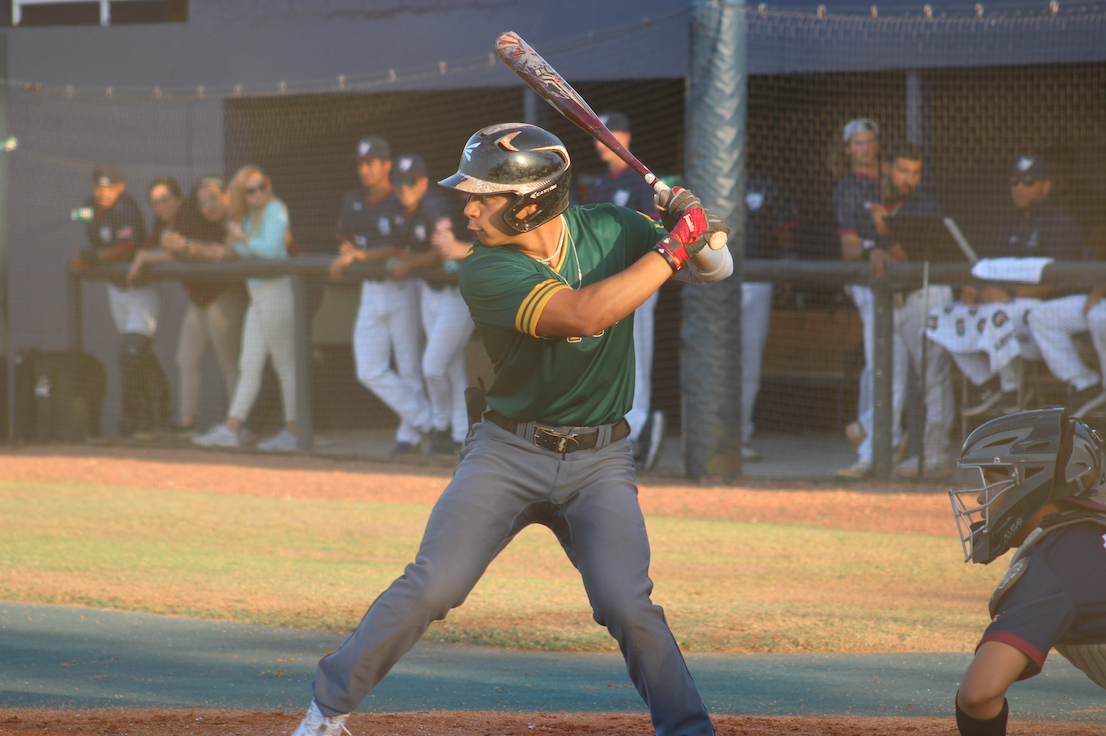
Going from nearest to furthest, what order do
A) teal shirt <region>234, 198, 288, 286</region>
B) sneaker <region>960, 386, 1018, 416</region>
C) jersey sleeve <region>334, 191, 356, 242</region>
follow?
sneaker <region>960, 386, 1018, 416</region> < jersey sleeve <region>334, 191, 356, 242</region> < teal shirt <region>234, 198, 288, 286</region>

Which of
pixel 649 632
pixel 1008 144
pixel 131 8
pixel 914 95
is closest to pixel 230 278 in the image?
pixel 131 8

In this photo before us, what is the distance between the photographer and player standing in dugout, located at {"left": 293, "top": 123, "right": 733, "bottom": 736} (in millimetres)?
2873

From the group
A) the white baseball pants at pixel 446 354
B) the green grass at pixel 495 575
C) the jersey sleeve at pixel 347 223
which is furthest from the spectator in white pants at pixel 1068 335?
the jersey sleeve at pixel 347 223

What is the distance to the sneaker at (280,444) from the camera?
10.3 meters

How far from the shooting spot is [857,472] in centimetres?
883

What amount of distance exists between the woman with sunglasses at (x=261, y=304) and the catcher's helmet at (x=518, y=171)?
7.41 meters

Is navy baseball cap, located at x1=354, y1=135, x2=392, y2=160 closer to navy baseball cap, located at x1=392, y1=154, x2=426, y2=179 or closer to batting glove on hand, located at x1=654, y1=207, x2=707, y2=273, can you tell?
navy baseball cap, located at x1=392, y1=154, x2=426, y2=179

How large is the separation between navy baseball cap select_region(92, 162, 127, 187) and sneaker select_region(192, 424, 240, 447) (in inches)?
100

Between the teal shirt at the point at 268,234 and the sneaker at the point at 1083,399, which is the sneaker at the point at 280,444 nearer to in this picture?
the teal shirt at the point at 268,234

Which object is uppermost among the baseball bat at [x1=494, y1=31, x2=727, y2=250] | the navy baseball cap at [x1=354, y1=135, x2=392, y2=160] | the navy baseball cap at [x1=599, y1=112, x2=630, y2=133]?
the navy baseball cap at [x1=599, y1=112, x2=630, y2=133]

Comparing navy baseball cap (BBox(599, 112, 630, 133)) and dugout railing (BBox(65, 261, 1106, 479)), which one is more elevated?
navy baseball cap (BBox(599, 112, 630, 133))

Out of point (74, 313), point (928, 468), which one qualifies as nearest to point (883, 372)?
point (928, 468)

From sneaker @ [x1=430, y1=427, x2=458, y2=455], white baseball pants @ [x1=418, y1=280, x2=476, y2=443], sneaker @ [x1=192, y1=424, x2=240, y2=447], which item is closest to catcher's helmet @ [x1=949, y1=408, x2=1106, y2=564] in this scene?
white baseball pants @ [x1=418, y1=280, x2=476, y2=443]

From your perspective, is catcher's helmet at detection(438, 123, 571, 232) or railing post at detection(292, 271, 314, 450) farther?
railing post at detection(292, 271, 314, 450)
